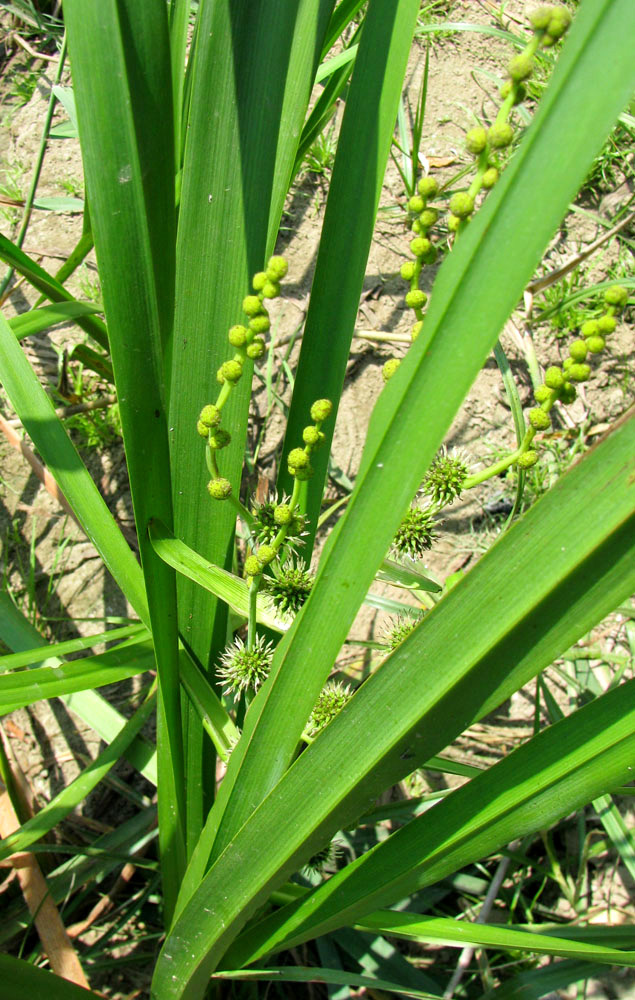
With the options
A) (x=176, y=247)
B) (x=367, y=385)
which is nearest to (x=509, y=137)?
(x=176, y=247)

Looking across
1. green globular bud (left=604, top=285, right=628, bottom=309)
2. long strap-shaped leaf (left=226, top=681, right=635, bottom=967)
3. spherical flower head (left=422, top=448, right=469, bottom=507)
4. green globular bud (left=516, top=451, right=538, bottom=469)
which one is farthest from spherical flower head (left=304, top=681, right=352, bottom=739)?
green globular bud (left=604, top=285, right=628, bottom=309)

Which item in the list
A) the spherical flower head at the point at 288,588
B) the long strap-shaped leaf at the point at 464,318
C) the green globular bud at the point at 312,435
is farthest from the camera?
the spherical flower head at the point at 288,588

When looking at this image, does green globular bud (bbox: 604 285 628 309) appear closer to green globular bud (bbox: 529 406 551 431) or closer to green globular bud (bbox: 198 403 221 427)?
green globular bud (bbox: 529 406 551 431)

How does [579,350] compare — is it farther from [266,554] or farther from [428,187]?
[266,554]

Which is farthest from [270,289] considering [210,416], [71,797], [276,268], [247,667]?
[71,797]

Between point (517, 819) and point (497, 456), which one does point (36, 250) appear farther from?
point (517, 819)

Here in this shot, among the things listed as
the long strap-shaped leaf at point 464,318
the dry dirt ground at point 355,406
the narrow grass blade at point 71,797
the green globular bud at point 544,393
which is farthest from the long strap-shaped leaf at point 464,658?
the dry dirt ground at point 355,406

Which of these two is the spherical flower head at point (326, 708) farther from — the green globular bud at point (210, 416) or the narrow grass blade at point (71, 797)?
the green globular bud at point (210, 416)
